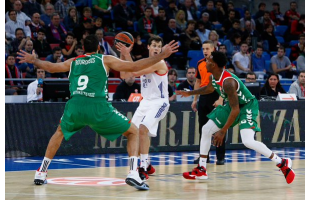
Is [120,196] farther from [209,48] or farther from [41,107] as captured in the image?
[41,107]

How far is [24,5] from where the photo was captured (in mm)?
18328

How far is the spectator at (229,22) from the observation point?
73.6ft

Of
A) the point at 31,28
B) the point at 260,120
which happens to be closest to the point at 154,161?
the point at 260,120

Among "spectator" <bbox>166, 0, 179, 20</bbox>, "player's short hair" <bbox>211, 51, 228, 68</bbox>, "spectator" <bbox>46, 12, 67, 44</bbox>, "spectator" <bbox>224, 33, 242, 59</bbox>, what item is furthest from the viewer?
"spectator" <bbox>166, 0, 179, 20</bbox>

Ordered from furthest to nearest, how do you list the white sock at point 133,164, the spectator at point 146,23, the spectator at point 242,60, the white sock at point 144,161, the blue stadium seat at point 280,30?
1. the blue stadium seat at point 280,30
2. the spectator at point 146,23
3. the spectator at point 242,60
4. the white sock at point 144,161
5. the white sock at point 133,164

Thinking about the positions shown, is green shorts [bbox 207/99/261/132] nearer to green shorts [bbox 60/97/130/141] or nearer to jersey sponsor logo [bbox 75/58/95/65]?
green shorts [bbox 60/97/130/141]

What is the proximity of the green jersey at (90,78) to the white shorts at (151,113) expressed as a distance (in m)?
1.30

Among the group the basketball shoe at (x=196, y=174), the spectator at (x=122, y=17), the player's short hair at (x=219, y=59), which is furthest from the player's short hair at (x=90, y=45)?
the spectator at (x=122, y=17)

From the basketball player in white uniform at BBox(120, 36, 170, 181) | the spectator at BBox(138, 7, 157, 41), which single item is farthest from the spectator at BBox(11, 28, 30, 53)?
the basketball player in white uniform at BBox(120, 36, 170, 181)

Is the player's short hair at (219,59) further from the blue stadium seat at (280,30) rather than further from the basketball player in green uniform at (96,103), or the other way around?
the blue stadium seat at (280,30)

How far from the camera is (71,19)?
1856 centimetres

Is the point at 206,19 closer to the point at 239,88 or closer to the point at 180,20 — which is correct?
the point at 180,20

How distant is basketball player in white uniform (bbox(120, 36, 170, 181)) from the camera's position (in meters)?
9.48

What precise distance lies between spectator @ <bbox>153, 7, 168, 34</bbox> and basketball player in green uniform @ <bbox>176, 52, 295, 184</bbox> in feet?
34.5
